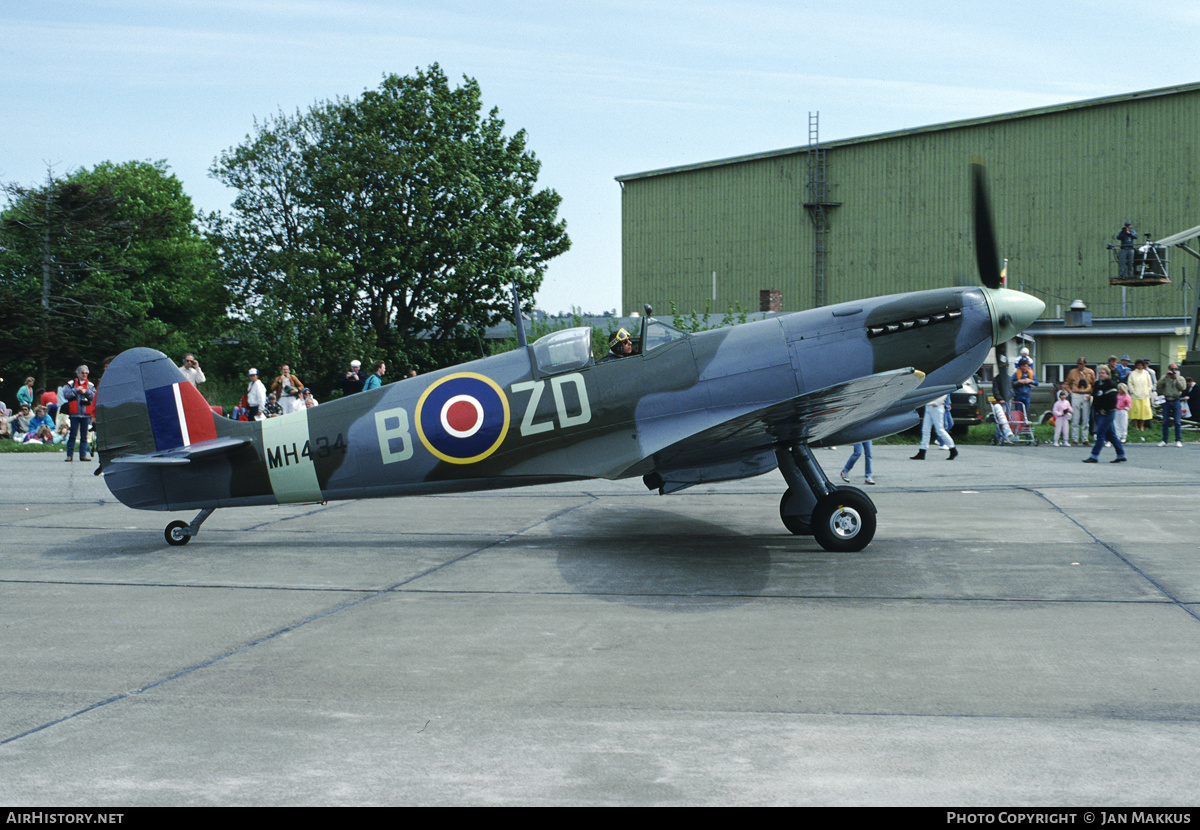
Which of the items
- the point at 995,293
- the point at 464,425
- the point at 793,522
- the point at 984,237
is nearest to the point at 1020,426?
the point at 984,237

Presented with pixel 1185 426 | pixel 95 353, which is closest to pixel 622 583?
pixel 1185 426

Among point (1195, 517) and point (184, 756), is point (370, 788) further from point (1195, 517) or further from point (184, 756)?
point (1195, 517)

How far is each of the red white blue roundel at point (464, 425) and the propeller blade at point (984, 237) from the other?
488 centimetres

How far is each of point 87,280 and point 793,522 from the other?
146ft

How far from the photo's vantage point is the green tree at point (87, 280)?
40.7 m

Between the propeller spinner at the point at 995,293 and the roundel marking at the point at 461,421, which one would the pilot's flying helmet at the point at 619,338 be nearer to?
the roundel marking at the point at 461,421

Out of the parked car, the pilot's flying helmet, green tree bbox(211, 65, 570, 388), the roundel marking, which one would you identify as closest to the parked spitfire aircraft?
the roundel marking

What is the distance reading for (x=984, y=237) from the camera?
10.1 m

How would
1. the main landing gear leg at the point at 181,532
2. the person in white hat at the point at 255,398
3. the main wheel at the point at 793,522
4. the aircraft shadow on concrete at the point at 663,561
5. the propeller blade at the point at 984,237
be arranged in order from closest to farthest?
the aircraft shadow on concrete at the point at 663,561, the main landing gear leg at the point at 181,532, the main wheel at the point at 793,522, the propeller blade at the point at 984,237, the person in white hat at the point at 255,398

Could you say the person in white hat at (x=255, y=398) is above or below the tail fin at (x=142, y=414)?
below

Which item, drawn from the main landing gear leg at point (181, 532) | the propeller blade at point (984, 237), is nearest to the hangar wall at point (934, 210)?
the propeller blade at point (984, 237)

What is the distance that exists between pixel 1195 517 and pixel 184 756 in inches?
404

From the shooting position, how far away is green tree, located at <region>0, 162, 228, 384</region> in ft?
134

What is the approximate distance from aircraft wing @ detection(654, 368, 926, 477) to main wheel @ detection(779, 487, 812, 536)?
53 centimetres
